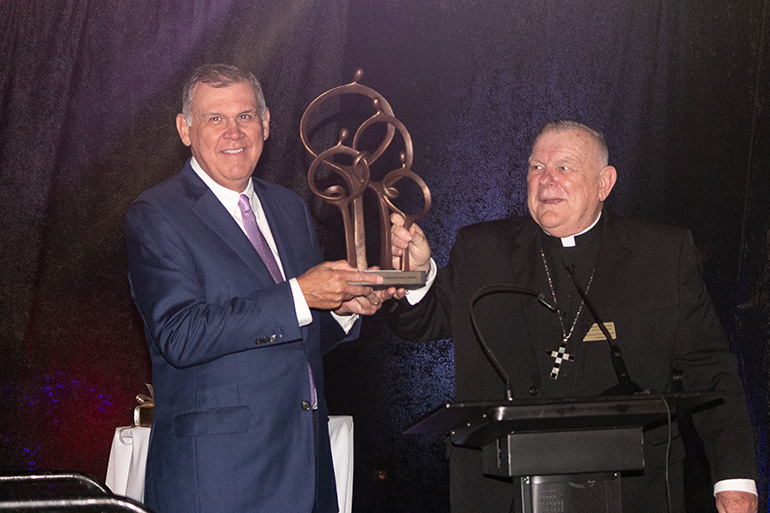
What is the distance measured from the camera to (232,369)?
85.7 inches

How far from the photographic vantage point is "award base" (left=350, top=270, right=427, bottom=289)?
7.55ft

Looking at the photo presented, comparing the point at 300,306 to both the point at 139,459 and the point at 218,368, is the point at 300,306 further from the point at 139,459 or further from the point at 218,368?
the point at 139,459

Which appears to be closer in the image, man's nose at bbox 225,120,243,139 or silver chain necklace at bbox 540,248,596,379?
man's nose at bbox 225,120,243,139

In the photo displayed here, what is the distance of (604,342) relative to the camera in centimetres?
255

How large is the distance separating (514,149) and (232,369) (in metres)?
2.82

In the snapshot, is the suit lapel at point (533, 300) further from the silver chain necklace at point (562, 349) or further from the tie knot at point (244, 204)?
the tie knot at point (244, 204)

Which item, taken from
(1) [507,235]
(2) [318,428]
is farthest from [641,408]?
(1) [507,235]

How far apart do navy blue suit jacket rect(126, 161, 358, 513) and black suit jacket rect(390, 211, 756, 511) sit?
55 centimetres

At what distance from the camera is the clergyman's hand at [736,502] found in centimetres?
233

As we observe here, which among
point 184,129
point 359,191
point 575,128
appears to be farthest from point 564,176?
point 184,129

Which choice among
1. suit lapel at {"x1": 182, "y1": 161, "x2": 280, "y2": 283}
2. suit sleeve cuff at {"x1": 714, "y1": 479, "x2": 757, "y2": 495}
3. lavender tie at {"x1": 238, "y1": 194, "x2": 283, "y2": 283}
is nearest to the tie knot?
lavender tie at {"x1": 238, "y1": 194, "x2": 283, "y2": 283}

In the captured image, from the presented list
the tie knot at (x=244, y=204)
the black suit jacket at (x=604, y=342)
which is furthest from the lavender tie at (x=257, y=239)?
the black suit jacket at (x=604, y=342)

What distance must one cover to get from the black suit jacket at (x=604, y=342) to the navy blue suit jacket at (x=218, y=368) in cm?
55

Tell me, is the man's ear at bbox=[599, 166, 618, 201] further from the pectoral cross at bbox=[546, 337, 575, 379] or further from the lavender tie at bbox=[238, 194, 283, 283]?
the lavender tie at bbox=[238, 194, 283, 283]
